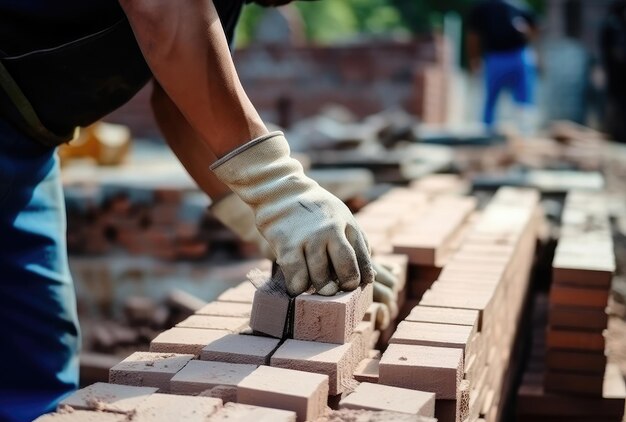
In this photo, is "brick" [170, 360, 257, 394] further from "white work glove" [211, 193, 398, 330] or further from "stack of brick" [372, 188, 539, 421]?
"white work glove" [211, 193, 398, 330]

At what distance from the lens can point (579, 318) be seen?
279 cm

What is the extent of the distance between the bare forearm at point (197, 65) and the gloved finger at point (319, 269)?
0.99 feet

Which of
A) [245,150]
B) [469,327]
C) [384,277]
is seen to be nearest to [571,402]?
[384,277]

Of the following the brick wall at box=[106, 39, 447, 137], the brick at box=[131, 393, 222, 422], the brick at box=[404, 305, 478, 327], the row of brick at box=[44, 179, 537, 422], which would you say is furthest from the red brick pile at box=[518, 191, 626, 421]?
the brick wall at box=[106, 39, 447, 137]

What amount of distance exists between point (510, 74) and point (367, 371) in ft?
25.3

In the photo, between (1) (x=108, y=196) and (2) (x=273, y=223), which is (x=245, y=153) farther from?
(1) (x=108, y=196)

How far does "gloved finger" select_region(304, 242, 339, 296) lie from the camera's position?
6.16 feet

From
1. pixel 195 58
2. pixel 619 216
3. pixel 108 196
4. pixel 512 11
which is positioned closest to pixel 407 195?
pixel 619 216

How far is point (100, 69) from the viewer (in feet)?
7.35

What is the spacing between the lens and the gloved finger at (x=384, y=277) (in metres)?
2.42

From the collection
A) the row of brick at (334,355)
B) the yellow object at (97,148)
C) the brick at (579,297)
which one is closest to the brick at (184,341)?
the row of brick at (334,355)

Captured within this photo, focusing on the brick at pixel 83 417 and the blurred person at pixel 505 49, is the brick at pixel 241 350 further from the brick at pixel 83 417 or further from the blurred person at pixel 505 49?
the blurred person at pixel 505 49

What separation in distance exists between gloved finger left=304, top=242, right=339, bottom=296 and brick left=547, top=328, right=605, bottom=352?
1213 mm

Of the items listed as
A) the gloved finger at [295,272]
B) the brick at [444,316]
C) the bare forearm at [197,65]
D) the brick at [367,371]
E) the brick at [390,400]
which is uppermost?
the bare forearm at [197,65]
